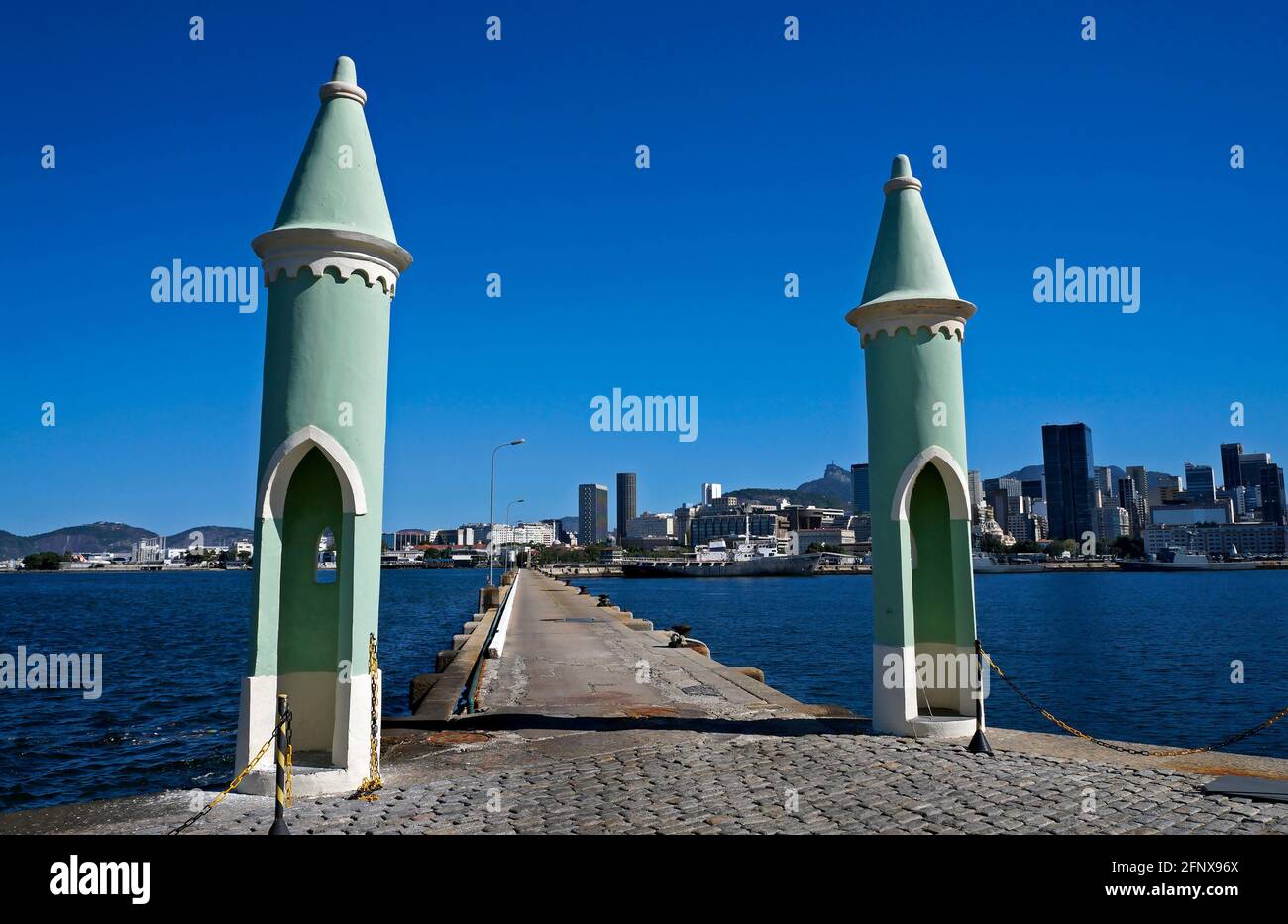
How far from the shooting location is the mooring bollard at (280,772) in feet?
24.3

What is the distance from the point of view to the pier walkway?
776 centimetres

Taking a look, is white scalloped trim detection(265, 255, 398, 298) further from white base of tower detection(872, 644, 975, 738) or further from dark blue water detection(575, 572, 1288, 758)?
dark blue water detection(575, 572, 1288, 758)

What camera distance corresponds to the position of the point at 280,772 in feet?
25.1

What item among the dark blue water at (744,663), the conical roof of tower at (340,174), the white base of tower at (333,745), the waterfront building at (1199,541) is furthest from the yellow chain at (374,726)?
the waterfront building at (1199,541)

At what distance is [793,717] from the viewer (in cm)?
1379

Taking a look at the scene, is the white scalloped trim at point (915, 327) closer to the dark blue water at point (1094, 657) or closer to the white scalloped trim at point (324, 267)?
the white scalloped trim at point (324, 267)

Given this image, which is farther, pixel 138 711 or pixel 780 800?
pixel 138 711

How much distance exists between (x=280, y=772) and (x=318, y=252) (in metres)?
5.42

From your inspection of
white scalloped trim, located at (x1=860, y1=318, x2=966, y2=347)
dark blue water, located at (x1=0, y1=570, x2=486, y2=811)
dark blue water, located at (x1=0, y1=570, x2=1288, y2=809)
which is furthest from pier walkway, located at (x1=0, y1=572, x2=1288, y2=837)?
white scalloped trim, located at (x1=860, y1=318, x2=966, y2=347)

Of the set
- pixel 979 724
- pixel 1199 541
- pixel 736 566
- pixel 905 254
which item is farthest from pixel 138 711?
pixel 1199 541

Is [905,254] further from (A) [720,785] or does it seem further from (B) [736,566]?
(B) [736,566]

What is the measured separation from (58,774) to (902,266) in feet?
55.1
